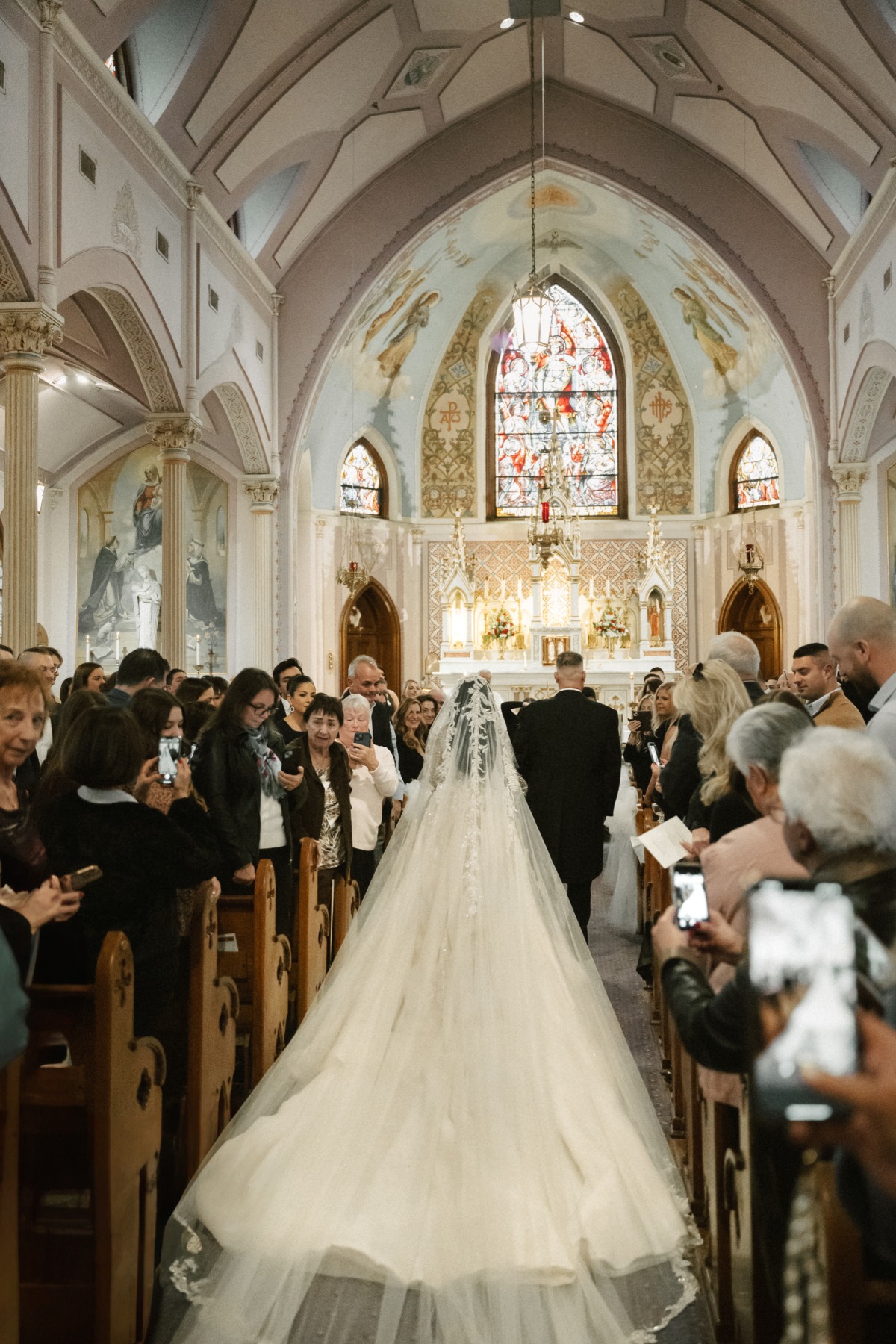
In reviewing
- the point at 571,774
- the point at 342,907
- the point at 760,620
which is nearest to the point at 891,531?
the point at 760,620

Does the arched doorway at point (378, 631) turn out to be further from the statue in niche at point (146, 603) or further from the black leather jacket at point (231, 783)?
the black leather jacket at point (231, 783)

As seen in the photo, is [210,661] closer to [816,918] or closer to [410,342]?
[410,342]

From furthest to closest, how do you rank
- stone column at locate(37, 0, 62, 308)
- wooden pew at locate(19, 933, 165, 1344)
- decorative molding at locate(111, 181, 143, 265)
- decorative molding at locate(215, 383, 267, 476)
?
1. decorative molding at locate(215, 383, 267, 476)
2. decorative molding at locate(111, 181, 143, 265)
3. stone column at locate(37, 0, 62, 308)
4. wooden pew at locate(19, 933, 165, 1344)

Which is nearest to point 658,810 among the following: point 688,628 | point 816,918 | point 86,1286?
point 86,1286

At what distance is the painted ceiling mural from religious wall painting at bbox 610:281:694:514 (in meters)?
0.03

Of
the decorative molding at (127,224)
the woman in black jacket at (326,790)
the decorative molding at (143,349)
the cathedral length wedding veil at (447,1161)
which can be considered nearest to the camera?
the cathedral length wedding veil at (447,1161)

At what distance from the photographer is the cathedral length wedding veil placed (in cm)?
259

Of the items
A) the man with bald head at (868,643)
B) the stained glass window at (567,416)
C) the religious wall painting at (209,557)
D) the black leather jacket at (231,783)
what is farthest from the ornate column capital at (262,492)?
the man with bald head at (868,643)

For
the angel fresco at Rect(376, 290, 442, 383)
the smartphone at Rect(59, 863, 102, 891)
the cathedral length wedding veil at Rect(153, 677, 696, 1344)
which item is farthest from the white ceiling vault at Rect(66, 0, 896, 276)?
the smartphone at Rect(59, 863, 102, 891)

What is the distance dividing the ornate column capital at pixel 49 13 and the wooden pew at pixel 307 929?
6872 millimetres

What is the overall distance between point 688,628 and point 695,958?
17505mm

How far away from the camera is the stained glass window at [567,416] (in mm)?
19828

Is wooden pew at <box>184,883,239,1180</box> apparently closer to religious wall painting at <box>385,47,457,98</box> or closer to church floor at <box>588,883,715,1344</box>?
church floor at <box>588,883,715,1344</box>

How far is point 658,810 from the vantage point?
20.3ft
